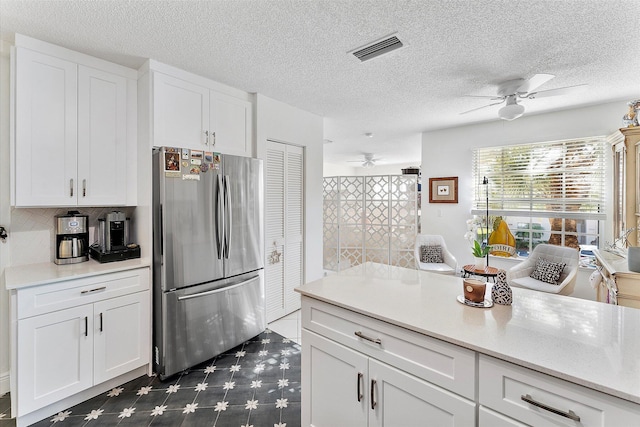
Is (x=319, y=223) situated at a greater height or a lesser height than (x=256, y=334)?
greater

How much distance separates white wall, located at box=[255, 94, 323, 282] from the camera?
309cm

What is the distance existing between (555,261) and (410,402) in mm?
3271

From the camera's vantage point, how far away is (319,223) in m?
3.86

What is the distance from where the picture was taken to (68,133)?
83.4 inches

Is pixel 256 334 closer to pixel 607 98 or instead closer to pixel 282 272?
pixel 282 272

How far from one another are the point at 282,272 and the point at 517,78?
3.13 m

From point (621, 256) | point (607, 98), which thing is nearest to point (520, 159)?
point (607, 98)

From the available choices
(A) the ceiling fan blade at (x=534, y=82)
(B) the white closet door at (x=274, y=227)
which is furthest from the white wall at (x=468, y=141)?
(B) the white closet door at (x=274, y=227)

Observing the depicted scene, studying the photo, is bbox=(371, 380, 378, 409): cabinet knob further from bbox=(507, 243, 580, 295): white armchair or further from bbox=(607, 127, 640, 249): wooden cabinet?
bbox=(607, 127, 640, 249): wooden cabinet

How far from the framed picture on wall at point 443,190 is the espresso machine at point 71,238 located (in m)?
4.48

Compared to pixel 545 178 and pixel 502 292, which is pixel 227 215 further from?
pixel 545 178

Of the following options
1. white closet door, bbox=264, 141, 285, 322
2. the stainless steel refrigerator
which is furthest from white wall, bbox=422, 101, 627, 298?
the stainless steel refrigerator

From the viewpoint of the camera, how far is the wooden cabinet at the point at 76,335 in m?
1.72

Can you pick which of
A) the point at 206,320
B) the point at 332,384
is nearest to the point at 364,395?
the point at 332,384
